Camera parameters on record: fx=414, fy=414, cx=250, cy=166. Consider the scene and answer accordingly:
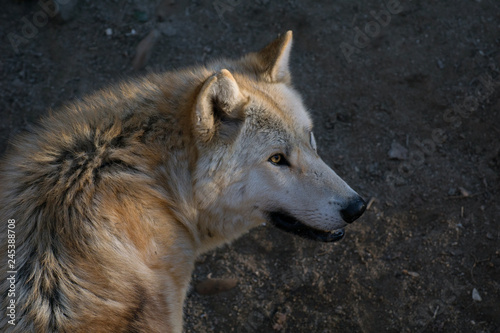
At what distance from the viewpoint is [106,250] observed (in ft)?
9.23

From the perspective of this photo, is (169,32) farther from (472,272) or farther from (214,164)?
(472,272)

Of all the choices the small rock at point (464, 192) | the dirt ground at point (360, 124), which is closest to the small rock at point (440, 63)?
the dirt ground at point (360, 124)

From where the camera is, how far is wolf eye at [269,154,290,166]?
133 inches

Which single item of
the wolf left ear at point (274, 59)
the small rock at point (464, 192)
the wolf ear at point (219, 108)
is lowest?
the small rock at point (464, 192)

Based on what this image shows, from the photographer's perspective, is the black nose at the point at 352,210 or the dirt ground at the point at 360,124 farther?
the dirt ground at the point at 360,124

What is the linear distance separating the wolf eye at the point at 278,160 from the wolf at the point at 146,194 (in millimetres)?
19

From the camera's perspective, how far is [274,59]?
3.86 meters

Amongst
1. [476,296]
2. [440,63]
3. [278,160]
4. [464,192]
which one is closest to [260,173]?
[278,160]

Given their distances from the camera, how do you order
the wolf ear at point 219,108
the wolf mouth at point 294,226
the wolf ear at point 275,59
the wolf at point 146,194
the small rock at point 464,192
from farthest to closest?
the small rock at point 464,192
the wolf ear at point 275,59
the wolf mouth at point 294,226
the wolf ear at point 219,108
the wolf at point 146,194

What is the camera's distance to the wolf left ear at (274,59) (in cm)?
388

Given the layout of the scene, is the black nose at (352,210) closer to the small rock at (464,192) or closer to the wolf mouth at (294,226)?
the wolf mouth at (294,226)

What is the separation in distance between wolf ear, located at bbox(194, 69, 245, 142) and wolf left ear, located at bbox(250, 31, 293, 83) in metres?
0.77

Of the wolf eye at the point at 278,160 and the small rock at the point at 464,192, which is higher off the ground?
the wolf eye at the point at 278,160

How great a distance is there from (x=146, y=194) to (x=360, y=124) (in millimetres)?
3784
